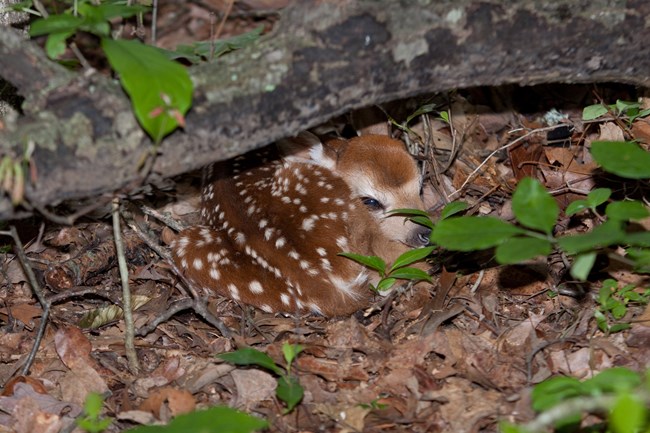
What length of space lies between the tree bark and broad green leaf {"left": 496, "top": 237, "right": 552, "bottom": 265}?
0.92 meters

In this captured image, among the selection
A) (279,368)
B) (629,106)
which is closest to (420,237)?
(629,106)

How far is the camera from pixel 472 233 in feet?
8.74

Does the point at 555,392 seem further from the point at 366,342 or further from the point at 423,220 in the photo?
the point at 423,220

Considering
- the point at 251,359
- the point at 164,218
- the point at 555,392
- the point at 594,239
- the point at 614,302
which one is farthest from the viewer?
the point at 164,218

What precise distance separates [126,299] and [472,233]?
1605mm

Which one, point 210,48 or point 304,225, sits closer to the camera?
point 210,48

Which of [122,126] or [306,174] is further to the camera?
[306,174]

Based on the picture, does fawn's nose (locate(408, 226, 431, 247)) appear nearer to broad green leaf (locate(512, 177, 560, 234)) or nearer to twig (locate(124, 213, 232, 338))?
twig (locate(124, 213, 232, 338))

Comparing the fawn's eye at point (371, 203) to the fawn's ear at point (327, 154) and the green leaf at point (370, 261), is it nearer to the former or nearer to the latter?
the fawn's ear at point (327, 154)

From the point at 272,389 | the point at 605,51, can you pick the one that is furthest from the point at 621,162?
the point at 272,389

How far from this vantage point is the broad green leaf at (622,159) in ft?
9.29

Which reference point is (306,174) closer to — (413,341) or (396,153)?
(396,153)

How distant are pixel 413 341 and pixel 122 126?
1576 millimetres

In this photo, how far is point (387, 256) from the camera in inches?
167
